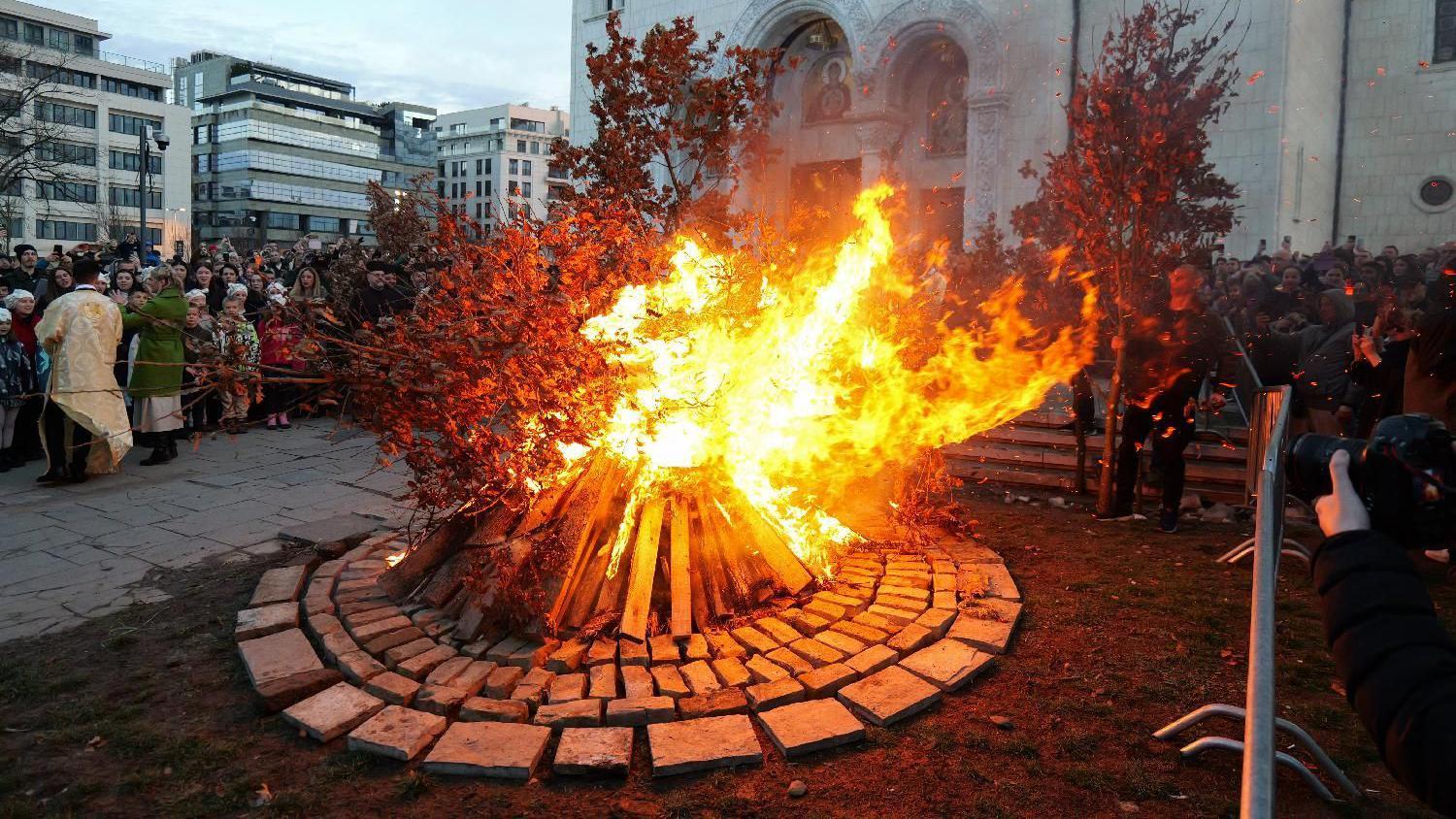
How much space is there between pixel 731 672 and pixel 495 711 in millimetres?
1155

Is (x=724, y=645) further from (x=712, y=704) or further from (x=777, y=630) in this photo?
(x=712, y=704)

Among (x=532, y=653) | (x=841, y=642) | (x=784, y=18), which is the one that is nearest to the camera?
(x=532, y=653)

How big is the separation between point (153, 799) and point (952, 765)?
3225 mm

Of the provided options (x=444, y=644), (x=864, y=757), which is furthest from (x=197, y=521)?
(x=864, y=757)

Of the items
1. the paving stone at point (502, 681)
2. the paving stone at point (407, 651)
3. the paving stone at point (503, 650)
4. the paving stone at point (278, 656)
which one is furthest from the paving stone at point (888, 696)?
the paving stone at point (278, 656)

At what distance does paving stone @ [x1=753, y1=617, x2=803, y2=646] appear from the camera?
15.3ft

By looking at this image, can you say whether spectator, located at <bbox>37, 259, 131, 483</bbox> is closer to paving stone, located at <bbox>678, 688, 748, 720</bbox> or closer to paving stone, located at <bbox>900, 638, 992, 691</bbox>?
paving stone, located at <bbox>678, 688, 748, 720</bbox>

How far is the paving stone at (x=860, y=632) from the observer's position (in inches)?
183

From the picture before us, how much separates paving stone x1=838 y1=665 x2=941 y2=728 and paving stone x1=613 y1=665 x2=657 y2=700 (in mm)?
926

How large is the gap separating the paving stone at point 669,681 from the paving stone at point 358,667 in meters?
1.39

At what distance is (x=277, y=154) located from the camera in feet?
267

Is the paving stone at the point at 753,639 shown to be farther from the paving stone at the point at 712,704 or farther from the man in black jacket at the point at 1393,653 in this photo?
the man in black jacket at the point at 1393,653

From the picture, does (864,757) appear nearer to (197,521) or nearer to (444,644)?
(444,644)

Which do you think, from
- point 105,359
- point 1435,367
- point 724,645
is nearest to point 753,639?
point 724,645
